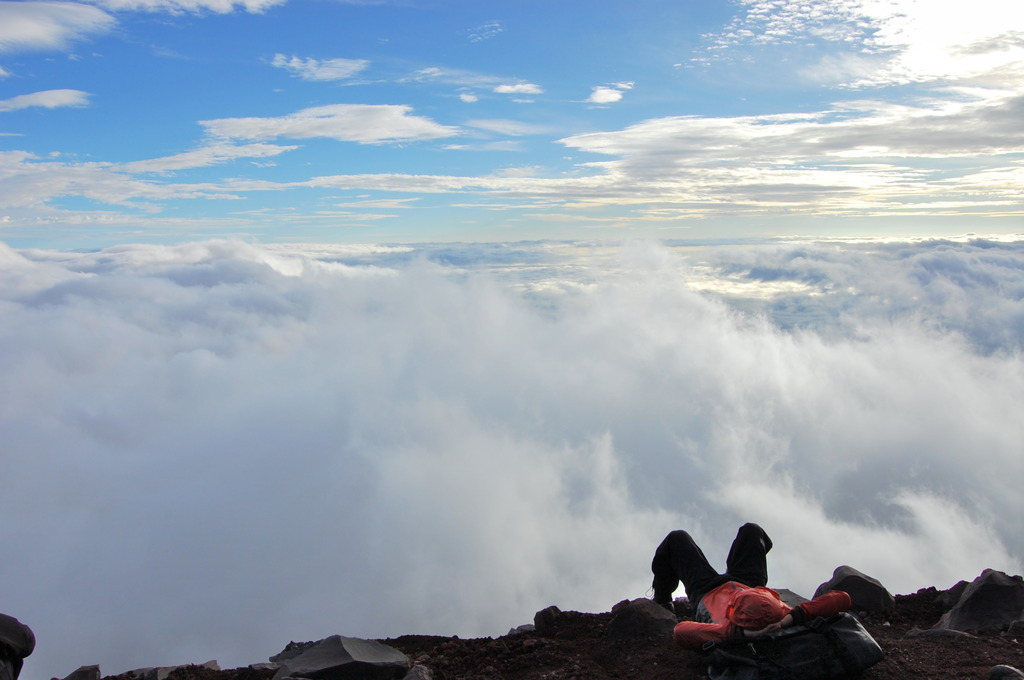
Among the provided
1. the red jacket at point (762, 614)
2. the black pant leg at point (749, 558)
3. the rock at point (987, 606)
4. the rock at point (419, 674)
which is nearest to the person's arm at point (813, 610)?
the red jacket at point (762, 614)

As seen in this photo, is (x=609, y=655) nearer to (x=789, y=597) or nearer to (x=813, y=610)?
(x=813, y=610)

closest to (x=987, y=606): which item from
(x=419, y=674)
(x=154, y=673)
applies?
(x=419, y=674)

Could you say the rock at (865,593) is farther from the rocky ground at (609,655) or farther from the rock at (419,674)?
the rock at (419,674)

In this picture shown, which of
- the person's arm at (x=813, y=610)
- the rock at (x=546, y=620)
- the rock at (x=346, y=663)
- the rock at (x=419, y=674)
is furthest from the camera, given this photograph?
the rock at (x=546, y=620)

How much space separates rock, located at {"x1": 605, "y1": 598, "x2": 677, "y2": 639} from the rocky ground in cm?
11

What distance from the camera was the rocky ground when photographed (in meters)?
6.20

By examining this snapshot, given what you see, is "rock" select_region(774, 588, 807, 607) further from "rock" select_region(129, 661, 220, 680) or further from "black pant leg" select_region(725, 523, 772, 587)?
"rock" select_region(129, 661, 220, 680)

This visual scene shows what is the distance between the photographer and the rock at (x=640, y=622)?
7426 mm

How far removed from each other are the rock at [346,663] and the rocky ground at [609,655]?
33 centimetres

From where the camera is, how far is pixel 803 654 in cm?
571

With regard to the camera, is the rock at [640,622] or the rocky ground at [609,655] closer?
the rocky ground at [609,655]

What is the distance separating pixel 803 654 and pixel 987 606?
13.3ft

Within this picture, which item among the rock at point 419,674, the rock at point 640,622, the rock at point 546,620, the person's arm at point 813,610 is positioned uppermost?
the person's arm at point 813,610

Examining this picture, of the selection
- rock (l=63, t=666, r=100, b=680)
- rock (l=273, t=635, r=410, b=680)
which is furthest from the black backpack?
rock (l=63, t=666, r=100, b=680)
